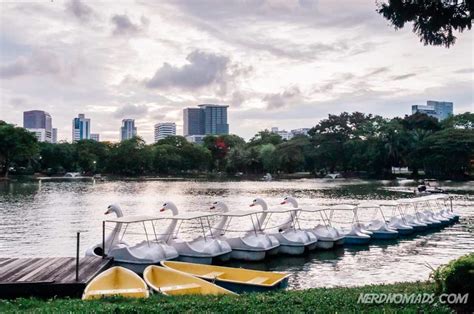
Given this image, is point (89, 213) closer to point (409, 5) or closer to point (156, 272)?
point (156, 272)

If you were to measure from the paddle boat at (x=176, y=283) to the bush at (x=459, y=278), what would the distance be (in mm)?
4623

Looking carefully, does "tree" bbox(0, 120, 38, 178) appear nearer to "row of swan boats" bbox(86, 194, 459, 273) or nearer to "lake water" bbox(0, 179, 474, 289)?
"lake water" bbox(0, 179, 474, 289)

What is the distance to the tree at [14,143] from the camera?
8412 centimetres

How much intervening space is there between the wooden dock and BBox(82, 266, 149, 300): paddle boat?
1.47 meters

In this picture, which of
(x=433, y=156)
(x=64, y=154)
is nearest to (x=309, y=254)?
(x=433, y=156)

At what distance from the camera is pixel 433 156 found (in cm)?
8175

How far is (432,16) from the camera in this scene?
10078 mm

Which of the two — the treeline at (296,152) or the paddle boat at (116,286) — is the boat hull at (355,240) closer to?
the paddle boat at (116,286)

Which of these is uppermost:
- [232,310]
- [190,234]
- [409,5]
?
[409,5]

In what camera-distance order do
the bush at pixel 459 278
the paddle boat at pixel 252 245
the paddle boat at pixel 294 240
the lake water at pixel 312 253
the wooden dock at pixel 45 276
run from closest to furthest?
the bush at pixel 459 278 < the wooden dock at pixel 45 276 < the lake water at pixel 312 253 < the paddle boat at pixel 252 245 < the paddle boat at pixel 294 240

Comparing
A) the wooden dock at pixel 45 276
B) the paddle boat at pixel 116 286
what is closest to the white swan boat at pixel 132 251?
the wooden dock at pixel 45 276

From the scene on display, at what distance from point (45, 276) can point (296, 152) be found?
95.7 meters

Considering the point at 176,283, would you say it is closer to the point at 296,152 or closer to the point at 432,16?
the point at 432,16

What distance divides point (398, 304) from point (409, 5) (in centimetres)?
634
